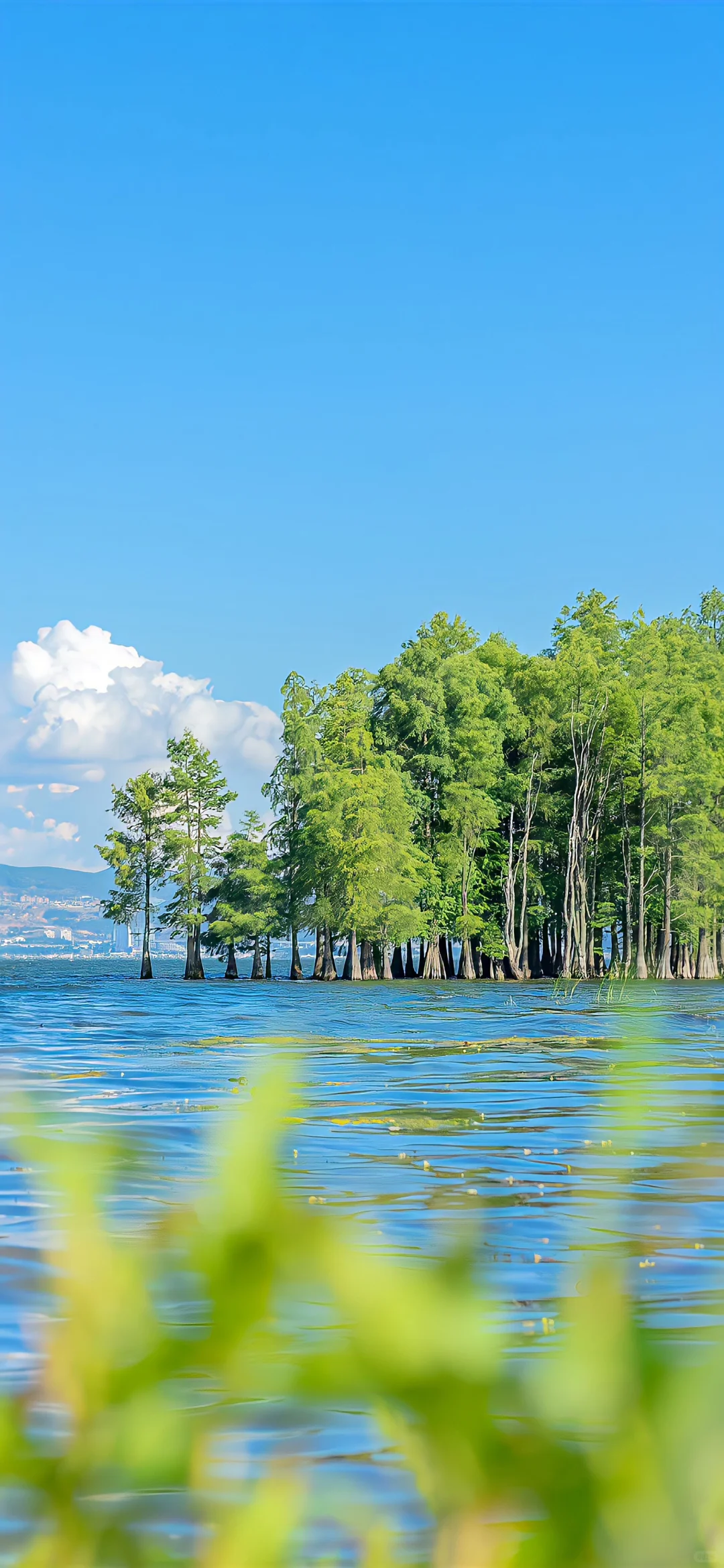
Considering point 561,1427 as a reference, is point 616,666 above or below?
above

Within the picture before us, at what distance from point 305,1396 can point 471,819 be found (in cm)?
6672

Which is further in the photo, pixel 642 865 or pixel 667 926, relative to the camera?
pixel 667 926

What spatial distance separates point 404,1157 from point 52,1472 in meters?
9.06

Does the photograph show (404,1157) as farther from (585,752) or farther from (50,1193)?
(585,752)

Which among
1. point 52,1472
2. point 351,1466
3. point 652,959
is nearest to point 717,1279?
point 351,1466

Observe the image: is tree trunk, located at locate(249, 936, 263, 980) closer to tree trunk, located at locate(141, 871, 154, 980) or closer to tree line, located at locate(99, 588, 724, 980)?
tree line, located at locate(99, 588, 724, 980)

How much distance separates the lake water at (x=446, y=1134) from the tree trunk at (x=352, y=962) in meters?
40.6

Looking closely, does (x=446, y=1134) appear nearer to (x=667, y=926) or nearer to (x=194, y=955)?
(x=667, y=926)

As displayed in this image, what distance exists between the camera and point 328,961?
71250 mm

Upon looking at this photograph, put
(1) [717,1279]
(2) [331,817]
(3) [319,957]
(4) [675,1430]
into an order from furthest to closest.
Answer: (3) [319,957] → (2) [331,817] → (1) [717,1279] → (4) [675,1430]

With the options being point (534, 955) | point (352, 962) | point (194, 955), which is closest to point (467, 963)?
point (352, 962)

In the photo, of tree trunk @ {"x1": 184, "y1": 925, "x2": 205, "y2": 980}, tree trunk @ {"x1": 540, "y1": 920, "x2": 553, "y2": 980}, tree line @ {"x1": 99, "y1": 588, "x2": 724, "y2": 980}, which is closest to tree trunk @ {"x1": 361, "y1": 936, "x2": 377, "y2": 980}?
tree line @ {"x1": 99, "y1": 588, "x2": 724, "y2": 980}

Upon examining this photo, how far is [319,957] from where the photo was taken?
73250mm

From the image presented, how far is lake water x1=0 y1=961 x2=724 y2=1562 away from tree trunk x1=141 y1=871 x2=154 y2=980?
4551cm
